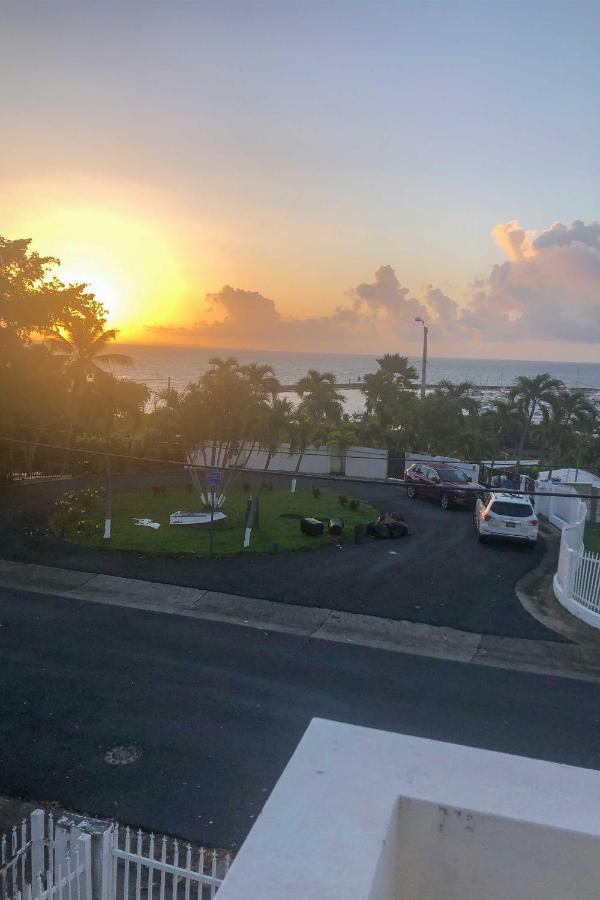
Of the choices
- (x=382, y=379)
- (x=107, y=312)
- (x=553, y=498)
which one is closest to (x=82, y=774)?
(x=553, y=498)

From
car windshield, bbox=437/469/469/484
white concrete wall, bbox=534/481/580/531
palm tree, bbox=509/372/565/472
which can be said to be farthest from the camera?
palm tree, bbox=509/372/565/472

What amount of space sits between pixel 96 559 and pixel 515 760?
16.3 meters

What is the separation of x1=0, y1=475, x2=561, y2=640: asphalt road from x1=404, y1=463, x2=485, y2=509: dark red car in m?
3.95

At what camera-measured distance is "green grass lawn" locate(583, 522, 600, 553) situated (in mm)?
21947

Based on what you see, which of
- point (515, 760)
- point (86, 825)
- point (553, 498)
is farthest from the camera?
point (553, 498)

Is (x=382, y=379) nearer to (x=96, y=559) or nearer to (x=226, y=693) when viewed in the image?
(x=96, y=559)

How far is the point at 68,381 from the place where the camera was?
2916 centimetres

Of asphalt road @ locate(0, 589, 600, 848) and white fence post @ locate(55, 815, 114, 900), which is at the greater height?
white fence post @ locate(55, 815, 114, 900)

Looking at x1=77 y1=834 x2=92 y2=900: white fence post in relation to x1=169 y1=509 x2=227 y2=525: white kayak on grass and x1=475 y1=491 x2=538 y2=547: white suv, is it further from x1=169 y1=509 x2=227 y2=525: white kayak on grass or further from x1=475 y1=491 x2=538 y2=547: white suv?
x1=169 y1=509 x2=227 y2=525: white kayak on grass

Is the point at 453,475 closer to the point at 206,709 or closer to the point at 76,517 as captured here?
the point at 76,517

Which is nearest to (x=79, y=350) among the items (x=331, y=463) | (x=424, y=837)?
(x=331, y=463)

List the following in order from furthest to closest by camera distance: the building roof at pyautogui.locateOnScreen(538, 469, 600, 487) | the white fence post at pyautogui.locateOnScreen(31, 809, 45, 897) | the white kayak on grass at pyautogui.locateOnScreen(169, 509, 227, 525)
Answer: the building roof at pyautogui.locateOnScreen(538, 469, 600, 487) → the white kayak on grass at pyautogui.locateOnScreen(169, 509, 227, 525) → the white fence post at pyautogui.locateOnScreen(31, 809, 45, 897)

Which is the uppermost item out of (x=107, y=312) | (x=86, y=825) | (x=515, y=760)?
(x=107, y=312)

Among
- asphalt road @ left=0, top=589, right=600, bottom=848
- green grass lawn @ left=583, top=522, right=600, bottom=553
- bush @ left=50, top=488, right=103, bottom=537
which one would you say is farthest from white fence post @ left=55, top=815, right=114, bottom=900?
green grass lawn @ left=583, top=522, right=600, bottom=553
